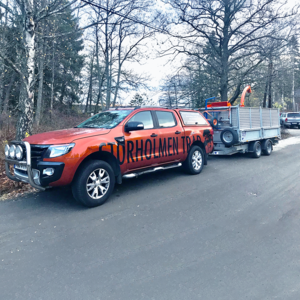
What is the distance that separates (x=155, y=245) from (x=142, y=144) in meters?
2.66

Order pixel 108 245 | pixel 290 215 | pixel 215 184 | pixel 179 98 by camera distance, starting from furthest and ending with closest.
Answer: pixel 179 98
pixel 215 184
pixel 290 215
pixel 108 245

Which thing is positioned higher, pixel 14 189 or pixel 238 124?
pixel 238 124

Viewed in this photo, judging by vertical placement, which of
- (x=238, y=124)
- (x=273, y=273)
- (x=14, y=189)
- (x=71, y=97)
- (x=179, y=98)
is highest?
(x=71, y=97)

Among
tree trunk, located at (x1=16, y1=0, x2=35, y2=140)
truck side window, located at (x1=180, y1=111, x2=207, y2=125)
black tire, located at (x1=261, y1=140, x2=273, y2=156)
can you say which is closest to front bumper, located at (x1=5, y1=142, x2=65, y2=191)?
tree trunk, located at (x1=16, y1=0, x2=35, y2=140)

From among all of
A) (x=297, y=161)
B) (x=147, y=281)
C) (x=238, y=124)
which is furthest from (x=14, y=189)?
(x=297, y=161)

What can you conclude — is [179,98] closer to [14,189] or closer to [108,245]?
[14,189]

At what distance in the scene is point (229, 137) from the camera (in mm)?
9742

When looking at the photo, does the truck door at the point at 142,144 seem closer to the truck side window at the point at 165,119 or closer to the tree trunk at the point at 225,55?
the truck side window at the point at 165,119

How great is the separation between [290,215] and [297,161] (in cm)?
569

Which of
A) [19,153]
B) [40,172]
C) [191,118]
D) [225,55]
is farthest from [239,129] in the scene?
[225,55]

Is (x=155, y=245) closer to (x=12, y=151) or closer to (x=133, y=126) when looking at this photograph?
(x=133, y=126)

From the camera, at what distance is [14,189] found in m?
5.84

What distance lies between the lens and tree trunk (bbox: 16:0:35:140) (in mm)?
7570

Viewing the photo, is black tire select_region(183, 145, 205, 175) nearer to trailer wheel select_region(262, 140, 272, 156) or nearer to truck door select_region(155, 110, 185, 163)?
truck door select_region(155, 110, 185, 163)
